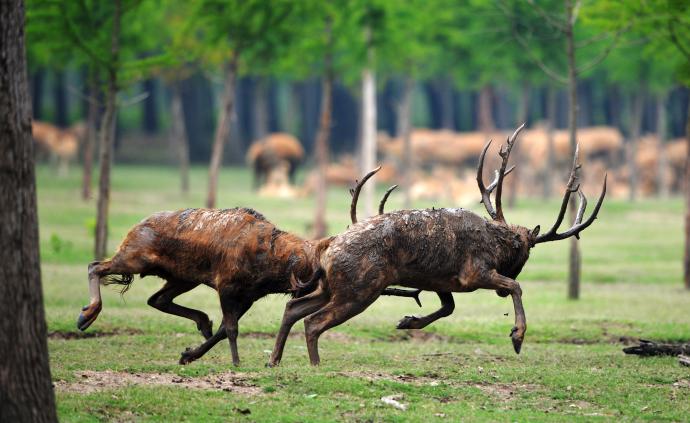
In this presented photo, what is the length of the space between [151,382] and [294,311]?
4.84 feet

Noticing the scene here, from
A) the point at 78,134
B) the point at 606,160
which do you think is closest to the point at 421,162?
the point at 606,160

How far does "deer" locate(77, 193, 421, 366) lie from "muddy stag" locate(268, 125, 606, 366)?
0.24 meters

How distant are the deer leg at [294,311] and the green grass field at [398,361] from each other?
0.13m

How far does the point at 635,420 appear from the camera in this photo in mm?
8086

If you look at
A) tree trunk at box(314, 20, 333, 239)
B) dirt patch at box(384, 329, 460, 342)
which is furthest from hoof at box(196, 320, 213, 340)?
tree trunk at box(314, 20, 333, 239)

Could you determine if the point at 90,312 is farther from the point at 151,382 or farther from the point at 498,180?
the point at 498,180

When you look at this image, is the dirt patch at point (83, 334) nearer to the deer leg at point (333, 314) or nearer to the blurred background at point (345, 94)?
the deer leg at point (333, 314)

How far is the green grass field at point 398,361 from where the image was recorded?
808 cm

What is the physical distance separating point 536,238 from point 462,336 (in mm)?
2994

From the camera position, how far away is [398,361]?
34.7 ft

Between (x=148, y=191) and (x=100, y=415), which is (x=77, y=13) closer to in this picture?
(x=100, y=415)

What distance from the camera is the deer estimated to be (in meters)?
9.72

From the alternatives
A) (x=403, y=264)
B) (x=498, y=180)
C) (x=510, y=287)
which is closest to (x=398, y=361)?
(x=403, y=264)

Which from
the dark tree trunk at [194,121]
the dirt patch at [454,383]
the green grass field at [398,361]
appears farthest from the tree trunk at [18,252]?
the dark tree trunk at [194,121]
